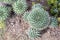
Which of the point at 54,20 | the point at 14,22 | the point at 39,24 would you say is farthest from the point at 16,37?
the point at 54,20

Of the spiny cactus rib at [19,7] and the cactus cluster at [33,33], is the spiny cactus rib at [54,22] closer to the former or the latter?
the cactus cluster at [33,33]

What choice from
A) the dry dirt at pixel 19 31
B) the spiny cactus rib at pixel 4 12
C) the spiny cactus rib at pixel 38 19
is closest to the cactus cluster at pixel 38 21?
the spiny cactus rib at pixel 38 19

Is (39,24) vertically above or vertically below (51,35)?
above

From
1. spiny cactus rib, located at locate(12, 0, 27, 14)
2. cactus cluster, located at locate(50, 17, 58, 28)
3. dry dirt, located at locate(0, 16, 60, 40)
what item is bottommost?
dry dirt, located at locate(0, 16, 60, 40)

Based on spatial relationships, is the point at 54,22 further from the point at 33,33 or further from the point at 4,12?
the point at 4,12

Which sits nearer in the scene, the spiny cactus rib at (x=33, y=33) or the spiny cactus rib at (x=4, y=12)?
the spiny cactus rib at (x=33, y=33)

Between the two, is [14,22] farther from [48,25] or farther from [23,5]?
[48,25]

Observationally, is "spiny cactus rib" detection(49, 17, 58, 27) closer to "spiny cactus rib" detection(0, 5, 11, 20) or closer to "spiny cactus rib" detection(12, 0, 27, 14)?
"spiny cactus rib" detection(12, 0, 27, 14)

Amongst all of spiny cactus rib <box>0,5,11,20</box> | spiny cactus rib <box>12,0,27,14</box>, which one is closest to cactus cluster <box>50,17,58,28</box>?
spiny cactus rib <box>12,0,27,14</box>
